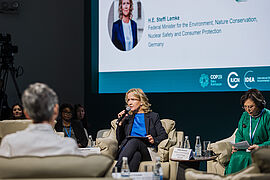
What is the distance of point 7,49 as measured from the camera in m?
6.80

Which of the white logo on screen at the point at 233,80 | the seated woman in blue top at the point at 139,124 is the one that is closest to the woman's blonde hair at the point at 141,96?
the seated woman in blue top at the point at 139,124

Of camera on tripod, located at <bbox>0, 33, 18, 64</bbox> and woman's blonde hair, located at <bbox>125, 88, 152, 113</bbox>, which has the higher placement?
camera on tripod, located at <bbox>0, 33, 18, 64</bbox>

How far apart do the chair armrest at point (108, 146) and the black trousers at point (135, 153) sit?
435 millimetres

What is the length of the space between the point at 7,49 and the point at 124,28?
177 cm

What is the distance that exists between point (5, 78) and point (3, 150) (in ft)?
17.0

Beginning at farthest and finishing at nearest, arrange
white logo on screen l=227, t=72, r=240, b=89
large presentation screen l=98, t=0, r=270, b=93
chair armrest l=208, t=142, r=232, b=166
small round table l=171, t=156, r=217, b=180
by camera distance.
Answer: white logo on screen l=227, t=72, r=240, b=89 < large presentation screen l=98, t=0, r=270, b=93 < chair armrest l=208, t=142, r=232, b=166 < small round table l=171, t=156, r=217, b=180

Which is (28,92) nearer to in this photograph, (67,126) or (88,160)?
(88,160)

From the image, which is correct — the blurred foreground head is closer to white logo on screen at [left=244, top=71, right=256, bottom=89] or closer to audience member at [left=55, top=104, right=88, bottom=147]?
audience member at [left=55, top=104, right=88, bottom=147]

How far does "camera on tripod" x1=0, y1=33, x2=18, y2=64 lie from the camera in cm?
677

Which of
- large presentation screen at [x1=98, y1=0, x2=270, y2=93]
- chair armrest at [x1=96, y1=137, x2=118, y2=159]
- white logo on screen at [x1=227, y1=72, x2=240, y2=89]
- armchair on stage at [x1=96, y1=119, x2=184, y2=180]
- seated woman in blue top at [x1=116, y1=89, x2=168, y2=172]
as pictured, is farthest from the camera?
white logo on screen at [x1=227, y1=72, x2=240, y2=89]

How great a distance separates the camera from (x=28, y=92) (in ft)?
7.48

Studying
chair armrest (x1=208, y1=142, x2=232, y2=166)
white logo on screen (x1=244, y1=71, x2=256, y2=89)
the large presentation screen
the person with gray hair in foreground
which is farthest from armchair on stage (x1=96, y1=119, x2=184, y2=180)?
the person with gray hair in foreground

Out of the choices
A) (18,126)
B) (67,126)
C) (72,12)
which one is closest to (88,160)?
(18,126)

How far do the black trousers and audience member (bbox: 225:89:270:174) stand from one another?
0.91 meters
